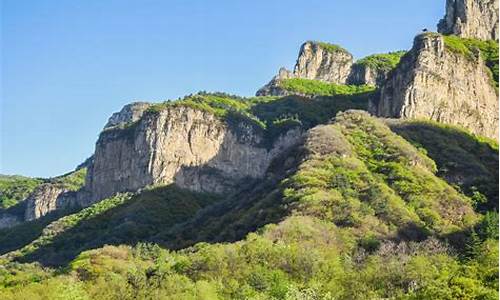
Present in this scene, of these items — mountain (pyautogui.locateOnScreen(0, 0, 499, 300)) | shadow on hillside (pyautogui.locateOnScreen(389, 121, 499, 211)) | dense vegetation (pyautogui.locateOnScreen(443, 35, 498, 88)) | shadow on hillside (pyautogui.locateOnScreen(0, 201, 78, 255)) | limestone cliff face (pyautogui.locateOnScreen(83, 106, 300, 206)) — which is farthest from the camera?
limestone cliff face (pyautogui.locateOnScreen(83, 106, 300, 206))

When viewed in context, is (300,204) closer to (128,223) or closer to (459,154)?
(459,154)

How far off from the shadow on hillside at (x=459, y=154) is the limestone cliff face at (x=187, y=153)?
3496 centimetres

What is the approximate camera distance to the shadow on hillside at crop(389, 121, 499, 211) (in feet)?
399

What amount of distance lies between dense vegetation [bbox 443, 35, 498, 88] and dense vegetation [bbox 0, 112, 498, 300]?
28.8m

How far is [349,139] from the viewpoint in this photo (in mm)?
135000

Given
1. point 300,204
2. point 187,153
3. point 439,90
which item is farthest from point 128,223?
point 439,90

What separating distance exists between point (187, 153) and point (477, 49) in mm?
62398

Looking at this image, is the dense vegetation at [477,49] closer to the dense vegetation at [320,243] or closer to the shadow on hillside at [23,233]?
the dense vegetation at [320,243]

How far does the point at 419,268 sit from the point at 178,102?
116970 mm

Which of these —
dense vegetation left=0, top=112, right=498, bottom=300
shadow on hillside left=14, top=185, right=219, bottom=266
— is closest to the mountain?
dense vegetation left=0, top=112, right=498, bottom=300

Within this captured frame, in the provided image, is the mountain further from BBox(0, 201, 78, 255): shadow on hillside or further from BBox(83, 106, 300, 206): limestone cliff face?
BBox(0, 201, 78, 255): shadow on hillside

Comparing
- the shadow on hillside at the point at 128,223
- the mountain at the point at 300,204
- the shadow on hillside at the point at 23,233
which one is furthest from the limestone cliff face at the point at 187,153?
the shadow on hillside at the point at 23,233

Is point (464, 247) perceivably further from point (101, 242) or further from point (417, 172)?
point (101, 242)

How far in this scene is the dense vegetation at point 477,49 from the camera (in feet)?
536
